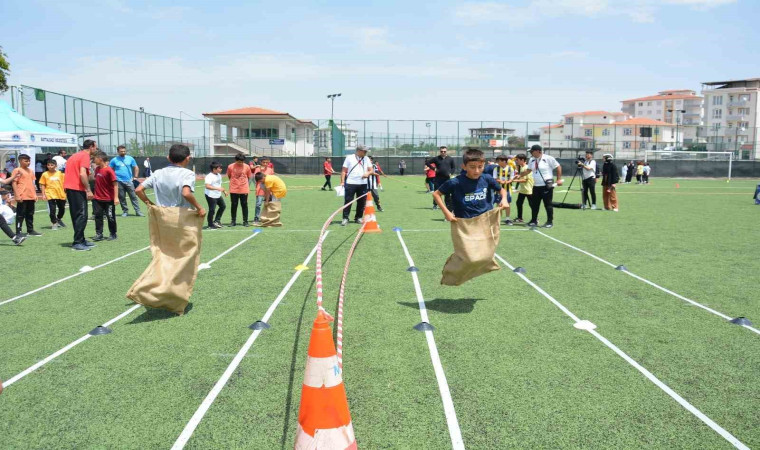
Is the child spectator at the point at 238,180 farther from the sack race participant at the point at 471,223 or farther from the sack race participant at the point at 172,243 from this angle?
the sack race participant at the point at 471,223

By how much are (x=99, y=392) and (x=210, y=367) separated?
2.69 ft

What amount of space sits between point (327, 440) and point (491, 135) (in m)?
52.5

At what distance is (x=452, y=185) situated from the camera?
256 inches

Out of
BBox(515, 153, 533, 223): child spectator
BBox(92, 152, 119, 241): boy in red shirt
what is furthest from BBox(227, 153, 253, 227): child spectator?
BBox(515, 153, 533, 223): child spectator

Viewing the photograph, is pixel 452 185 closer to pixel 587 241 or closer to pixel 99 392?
pixel 99 392

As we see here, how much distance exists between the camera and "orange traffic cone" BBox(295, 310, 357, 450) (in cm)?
317

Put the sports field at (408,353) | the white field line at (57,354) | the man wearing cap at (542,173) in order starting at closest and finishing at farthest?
the sports field at (408,353), the white field line at (57,354), the man wearing cap at (542,173)

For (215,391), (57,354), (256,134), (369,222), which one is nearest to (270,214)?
(369,222)

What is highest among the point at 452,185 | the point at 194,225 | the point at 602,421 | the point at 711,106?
the point at 711,106

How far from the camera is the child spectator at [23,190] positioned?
11445 mm

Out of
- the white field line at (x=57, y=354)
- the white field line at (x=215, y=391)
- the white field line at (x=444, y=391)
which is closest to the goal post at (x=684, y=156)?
the white field line at (x=444, y=391)

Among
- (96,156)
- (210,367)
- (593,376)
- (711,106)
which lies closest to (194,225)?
(210,367)

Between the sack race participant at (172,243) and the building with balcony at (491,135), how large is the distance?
47.1 metres

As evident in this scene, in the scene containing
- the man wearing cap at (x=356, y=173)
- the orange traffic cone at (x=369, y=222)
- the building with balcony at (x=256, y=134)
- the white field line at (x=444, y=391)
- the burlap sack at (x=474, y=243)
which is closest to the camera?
the white field line at (x=444, y=391)
